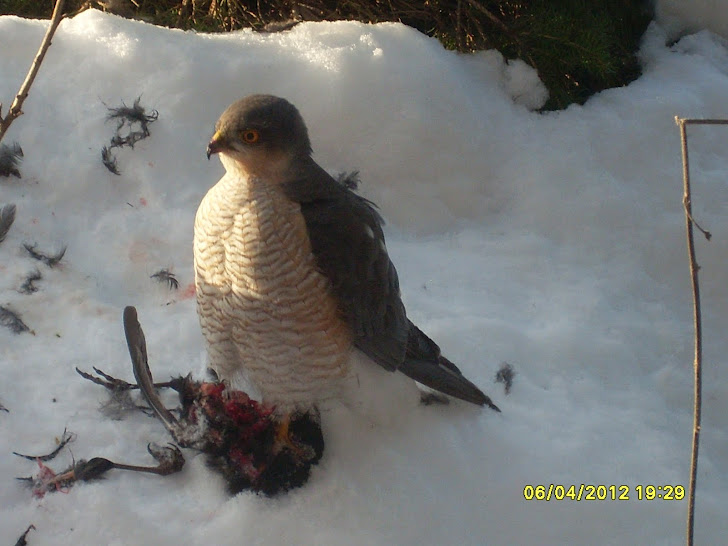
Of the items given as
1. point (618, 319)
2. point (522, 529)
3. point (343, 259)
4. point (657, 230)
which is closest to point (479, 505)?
point (522, 529)

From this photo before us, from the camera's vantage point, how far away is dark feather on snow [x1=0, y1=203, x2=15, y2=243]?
2.54 meters

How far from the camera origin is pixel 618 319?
2.74 m

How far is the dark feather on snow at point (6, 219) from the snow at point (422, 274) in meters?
0.04

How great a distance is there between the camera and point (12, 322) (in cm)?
231

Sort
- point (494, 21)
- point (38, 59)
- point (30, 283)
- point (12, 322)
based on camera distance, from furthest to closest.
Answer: point (494, 21)
point (30, 283)
point (12, 322)
point (38, 59)

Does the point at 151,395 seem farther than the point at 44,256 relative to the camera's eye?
No

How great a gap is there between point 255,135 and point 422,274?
1112mm

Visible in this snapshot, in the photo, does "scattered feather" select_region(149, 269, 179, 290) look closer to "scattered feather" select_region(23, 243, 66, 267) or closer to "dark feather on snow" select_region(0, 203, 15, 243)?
"scattered feather" select_region(23, 243, 66, 267)

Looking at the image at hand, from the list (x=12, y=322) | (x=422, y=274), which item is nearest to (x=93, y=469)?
(x=12, y=322)

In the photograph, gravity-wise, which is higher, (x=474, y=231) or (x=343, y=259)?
(x=343, y=259)

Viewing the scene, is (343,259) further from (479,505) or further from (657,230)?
(657,230)

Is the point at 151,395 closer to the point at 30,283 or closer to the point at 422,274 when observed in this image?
the point at 30,283

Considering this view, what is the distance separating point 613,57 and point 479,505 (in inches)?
96.5

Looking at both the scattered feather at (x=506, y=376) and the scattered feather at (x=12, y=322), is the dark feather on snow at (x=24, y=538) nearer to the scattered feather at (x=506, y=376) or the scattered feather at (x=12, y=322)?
the scattered feather at (x=12, y=322)
